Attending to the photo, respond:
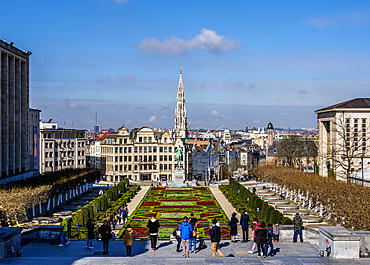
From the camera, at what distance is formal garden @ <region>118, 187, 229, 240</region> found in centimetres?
3838

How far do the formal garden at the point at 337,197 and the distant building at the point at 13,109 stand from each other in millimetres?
43712

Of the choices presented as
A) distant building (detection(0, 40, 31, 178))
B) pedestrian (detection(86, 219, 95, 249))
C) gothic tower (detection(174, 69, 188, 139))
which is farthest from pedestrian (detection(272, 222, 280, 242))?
gothic tower (detection(174, 69, 188, 139))

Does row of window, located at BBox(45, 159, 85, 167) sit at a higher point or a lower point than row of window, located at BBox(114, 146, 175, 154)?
lower

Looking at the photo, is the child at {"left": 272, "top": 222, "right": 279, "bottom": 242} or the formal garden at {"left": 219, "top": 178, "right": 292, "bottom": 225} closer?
the child at {"left": 272, "top": 222, "right": 279, "bottom": 242}

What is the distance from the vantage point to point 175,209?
176 ft

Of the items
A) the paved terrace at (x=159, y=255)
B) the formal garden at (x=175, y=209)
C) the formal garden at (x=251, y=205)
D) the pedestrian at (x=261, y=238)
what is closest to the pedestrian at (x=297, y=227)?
the paved terrace at (x=159, y=255)

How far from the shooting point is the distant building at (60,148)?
375 ft

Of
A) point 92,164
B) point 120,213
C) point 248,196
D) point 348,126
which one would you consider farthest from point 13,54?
point 92,164

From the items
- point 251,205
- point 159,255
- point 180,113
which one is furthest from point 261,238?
point 180,113

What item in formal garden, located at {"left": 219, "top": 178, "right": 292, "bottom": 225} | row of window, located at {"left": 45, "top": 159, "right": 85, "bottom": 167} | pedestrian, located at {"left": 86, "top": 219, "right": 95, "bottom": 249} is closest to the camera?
pedestrian, located at {"left": 86, "top": 219, "right": 95, "bottom": 249}

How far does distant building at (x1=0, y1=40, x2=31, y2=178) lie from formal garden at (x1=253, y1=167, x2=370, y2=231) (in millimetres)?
43712

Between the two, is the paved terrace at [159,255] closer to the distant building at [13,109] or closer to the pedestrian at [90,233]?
the pedestrian at [90,233]

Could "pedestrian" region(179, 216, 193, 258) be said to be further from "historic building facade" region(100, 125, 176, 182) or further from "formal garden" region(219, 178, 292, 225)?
"historic building facade" region(100, 125, 176, 182)

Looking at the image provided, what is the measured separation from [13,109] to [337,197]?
52778 millimetres
